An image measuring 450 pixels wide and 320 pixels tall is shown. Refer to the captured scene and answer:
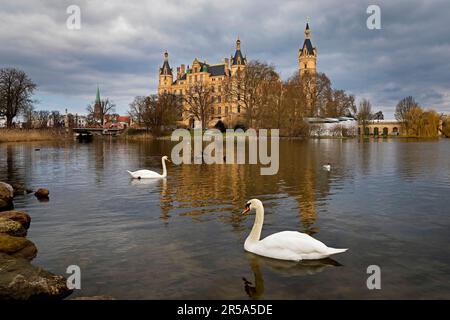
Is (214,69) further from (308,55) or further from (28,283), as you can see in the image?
(28,283)

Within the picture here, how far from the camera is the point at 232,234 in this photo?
959 cm

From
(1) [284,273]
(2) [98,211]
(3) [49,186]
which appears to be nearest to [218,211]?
(2) [98,211]

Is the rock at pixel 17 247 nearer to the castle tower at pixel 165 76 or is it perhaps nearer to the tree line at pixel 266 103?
the tree line at pixel 266 103

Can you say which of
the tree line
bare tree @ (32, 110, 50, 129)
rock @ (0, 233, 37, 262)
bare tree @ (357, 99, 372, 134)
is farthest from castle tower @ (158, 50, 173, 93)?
rock @ (0, 233, 37, 262)

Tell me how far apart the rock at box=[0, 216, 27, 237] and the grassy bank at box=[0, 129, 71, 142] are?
60.6 m

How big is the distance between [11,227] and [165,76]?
163 metres

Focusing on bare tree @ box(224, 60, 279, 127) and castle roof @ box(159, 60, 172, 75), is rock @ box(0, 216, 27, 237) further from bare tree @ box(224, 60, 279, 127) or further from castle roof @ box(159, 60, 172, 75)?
castle roof @ box(159, 60, 172, 75)

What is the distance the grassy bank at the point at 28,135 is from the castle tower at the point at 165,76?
8901 cm

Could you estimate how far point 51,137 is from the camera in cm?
7600

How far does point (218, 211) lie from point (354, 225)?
14.4 ft

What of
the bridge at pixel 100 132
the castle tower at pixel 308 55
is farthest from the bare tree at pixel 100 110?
the castle tower at pixel 308 55

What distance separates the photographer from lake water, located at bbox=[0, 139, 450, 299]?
6.54 m

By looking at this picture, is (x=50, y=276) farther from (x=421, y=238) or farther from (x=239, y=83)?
(x=239, y=83)

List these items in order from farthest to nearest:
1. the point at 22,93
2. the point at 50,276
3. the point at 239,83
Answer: the point at 239,83, the point at 22,93, the point at 50,276
